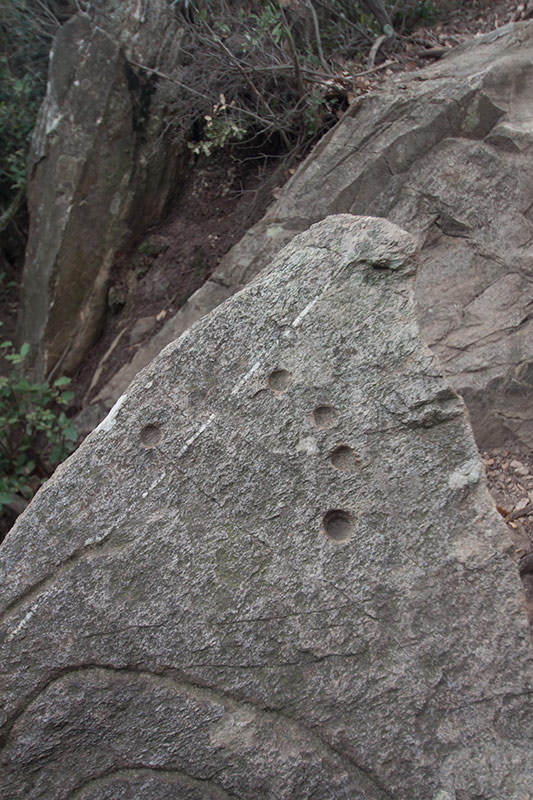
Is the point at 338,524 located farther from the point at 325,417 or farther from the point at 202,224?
the point at 202,224

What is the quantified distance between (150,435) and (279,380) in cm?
44

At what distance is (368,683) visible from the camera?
6.39 ft

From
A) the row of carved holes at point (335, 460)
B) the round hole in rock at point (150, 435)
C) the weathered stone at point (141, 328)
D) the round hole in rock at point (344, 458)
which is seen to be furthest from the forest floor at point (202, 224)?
the round hole in rock at point (344, 458)

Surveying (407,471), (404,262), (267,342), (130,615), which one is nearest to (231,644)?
(130,615)

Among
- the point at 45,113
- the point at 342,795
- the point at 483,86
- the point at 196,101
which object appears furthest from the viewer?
the point at 45,113

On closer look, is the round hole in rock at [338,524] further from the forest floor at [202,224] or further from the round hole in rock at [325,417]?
the forest floor at [202,224]

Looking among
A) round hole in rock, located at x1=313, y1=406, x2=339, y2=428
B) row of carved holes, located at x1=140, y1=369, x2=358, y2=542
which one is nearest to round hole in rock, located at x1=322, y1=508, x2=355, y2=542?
row of carved holes, located at x1=140, y1=369, x2=358, y2=542

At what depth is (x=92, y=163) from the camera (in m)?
4.43

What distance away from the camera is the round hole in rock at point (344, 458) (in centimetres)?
197

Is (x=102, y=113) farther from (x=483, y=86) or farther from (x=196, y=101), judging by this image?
(x=483, y=86)

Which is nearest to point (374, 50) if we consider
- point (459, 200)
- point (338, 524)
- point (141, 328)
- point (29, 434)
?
point (459, 200)

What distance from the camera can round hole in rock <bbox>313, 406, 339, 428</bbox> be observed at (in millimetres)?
1982

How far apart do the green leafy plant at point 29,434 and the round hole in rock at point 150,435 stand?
6.72 feet

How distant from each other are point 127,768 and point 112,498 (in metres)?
0.84
